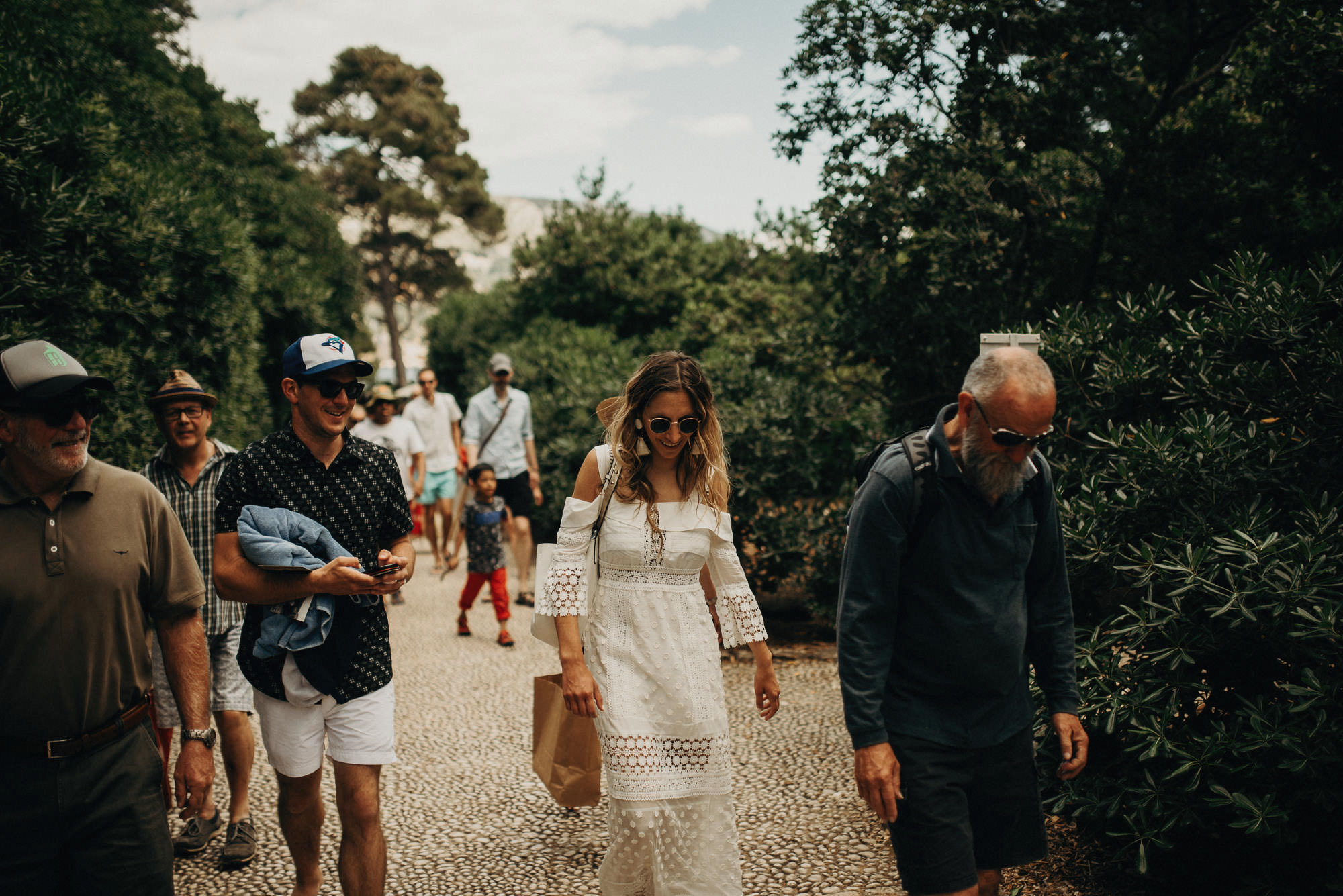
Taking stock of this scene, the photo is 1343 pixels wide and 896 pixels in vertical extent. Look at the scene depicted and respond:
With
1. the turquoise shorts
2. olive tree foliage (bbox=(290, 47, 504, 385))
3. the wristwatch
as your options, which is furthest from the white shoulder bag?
olive tree foliage (bbox=(290, 47, 504, 385))

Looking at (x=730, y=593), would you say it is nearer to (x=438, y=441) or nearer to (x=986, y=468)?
(x=986, y=468)

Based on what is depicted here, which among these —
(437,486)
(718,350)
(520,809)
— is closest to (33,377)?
(520,809)

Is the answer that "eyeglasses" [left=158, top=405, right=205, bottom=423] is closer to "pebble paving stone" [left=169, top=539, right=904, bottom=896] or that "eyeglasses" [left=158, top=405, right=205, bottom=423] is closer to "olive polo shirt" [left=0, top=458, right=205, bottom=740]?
"olive polo shirt" [left=0, top=458, right=205, bottom=740]

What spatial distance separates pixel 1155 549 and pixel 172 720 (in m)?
4.24

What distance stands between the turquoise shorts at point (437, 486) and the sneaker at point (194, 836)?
6001 millimetres

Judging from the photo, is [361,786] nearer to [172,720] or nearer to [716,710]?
[716,710]

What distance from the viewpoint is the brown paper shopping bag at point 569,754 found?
3.39 metres

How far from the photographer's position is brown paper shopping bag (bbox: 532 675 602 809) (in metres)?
3.39

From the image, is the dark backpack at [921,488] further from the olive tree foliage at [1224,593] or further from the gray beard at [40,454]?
the gray beard at [40,454]

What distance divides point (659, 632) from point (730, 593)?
1.10 feet

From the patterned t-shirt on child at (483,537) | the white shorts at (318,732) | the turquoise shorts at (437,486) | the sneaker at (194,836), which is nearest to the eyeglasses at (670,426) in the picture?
the white shorts at (318,732)

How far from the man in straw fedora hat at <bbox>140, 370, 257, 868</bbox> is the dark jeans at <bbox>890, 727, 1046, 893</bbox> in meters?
2.96

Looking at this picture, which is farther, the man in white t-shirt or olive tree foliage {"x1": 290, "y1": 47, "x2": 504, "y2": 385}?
olive tree foliage {"x1": 290, "y1": 47, "x2": 504, "y2": 385}

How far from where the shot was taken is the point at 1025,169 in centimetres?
621
